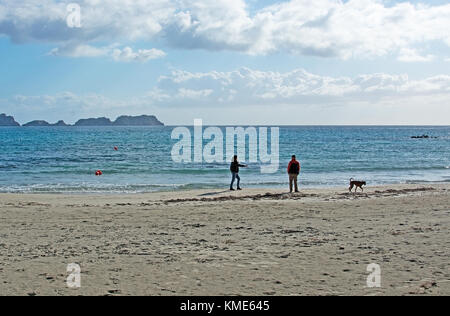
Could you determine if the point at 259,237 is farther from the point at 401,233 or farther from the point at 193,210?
the point at 193,210

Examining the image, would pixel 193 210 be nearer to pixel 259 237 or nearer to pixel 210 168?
pixel 259 237

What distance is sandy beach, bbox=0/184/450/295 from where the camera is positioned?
6578 mm

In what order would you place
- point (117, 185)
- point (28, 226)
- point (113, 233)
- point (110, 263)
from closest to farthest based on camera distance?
point (110, 263) → point (113, 233) → point (28, 226) → point (117, 185)

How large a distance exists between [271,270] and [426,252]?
2.99m

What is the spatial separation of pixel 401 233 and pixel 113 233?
20.7 ft

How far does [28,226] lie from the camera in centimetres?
1135

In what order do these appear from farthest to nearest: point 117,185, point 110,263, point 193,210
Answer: point 117,185 → point 193,210 → point 110,263

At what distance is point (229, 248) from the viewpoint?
885 cm

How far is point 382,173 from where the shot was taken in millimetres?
31328

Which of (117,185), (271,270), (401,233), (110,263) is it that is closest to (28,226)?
(110,263)

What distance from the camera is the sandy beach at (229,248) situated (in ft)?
21.6
